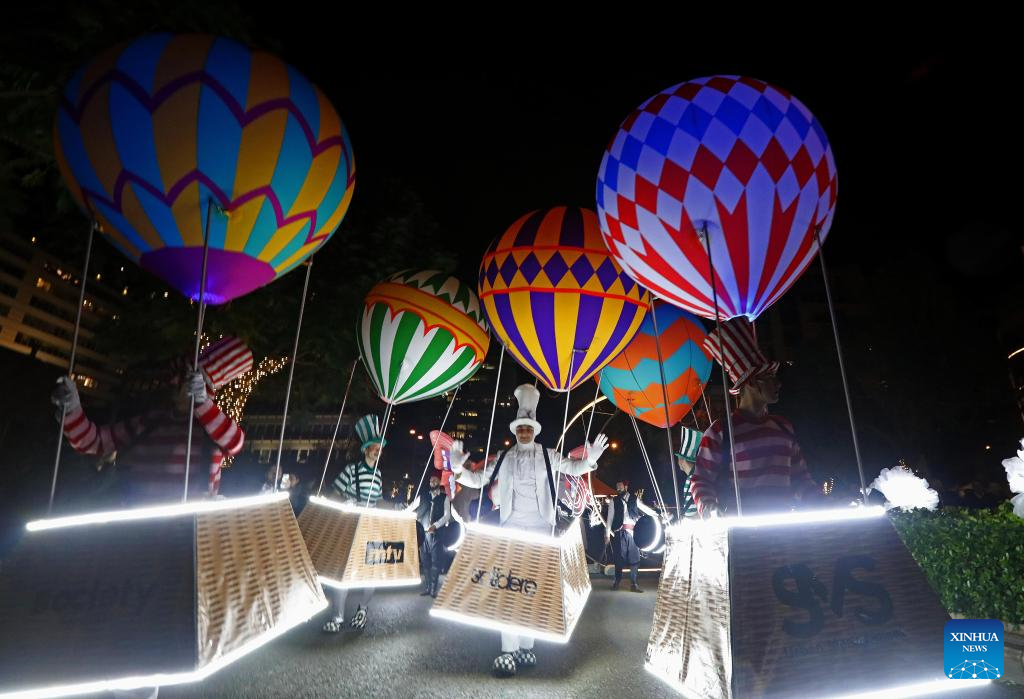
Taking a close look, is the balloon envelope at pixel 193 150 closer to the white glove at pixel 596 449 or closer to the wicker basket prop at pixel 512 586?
the wicker basket prop at pixel 512 586

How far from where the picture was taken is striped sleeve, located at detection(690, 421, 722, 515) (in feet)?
10.8

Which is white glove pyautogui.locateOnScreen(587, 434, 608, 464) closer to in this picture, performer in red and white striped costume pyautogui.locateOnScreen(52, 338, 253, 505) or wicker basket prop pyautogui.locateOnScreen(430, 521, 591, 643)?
wicker basket prop pyautogui.locateOnScreen(430, 521, 591, 643)

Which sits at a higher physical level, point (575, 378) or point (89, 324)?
point (89, 324)

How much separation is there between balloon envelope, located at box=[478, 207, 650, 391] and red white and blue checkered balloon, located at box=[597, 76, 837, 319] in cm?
160

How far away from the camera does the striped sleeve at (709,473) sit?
10.8 ft

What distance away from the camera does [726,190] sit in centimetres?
349

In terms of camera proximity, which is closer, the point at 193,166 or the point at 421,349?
the point at 193,166

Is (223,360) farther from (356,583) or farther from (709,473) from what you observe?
(709,473)

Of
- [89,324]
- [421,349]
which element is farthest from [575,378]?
[89,324]

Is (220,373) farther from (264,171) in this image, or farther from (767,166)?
(767,166)

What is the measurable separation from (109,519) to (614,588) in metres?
9.01

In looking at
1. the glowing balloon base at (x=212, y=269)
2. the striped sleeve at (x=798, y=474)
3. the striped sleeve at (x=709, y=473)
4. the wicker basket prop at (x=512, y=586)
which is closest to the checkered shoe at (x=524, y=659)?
the wicker basket prop at (x=512, y=586)

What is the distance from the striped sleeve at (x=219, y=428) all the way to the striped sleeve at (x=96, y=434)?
0.58 metres

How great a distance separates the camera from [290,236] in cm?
312
